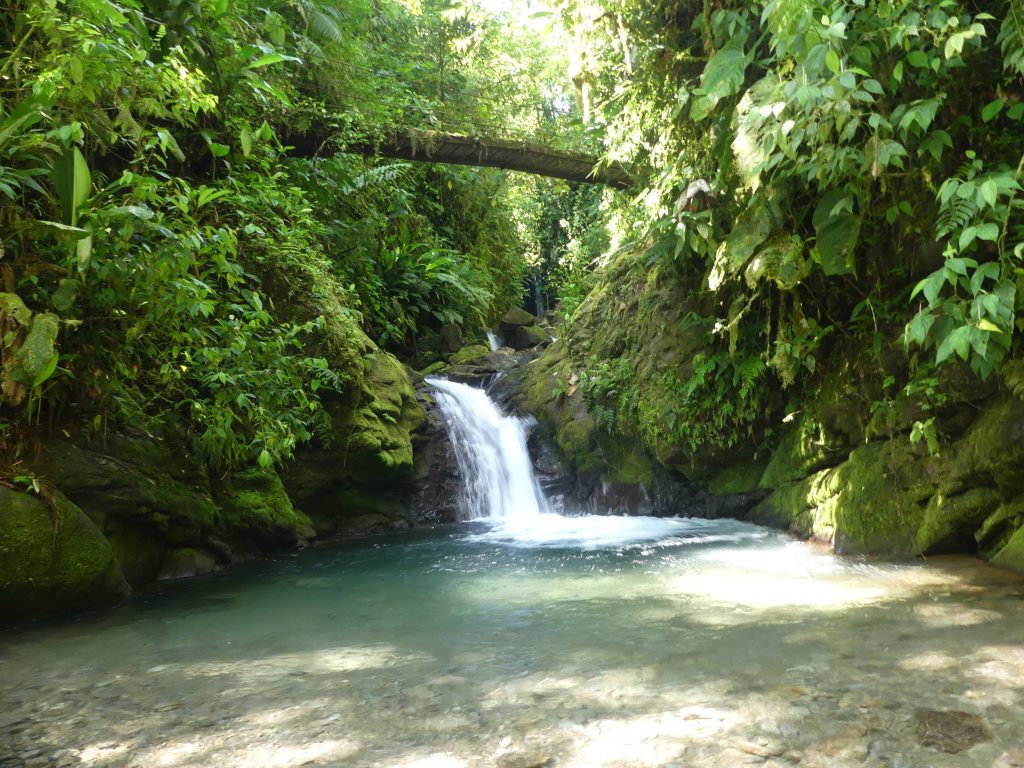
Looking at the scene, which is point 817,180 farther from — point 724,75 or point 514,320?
point 514,320

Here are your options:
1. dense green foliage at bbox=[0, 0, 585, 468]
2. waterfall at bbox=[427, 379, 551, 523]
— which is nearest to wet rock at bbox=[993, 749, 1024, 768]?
dense green foliage at bbox=[0, 0, 585, 468]

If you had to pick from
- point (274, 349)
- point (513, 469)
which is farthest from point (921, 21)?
point (513, 469)

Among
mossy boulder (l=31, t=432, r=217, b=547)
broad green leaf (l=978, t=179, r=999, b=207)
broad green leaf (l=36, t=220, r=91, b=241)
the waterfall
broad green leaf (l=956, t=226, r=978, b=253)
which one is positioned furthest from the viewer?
the waterfall

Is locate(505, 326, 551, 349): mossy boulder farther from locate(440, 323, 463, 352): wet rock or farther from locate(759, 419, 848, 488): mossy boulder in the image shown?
locate(759, 419, 848, 488): mossy boulder

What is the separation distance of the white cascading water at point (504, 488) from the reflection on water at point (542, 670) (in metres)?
2.09

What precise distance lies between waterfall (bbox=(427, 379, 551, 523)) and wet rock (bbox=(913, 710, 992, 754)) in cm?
657

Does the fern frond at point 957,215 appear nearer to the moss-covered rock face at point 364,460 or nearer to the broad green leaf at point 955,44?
the broad green leaf at point 955,44

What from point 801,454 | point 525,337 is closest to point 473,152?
point 525,337

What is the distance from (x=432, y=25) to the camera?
1543 cm

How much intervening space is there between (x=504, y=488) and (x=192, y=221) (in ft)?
18.2

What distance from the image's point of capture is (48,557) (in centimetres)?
409

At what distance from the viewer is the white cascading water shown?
7.31m

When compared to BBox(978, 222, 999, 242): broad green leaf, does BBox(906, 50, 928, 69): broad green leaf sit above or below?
above

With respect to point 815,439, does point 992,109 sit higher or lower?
higher
